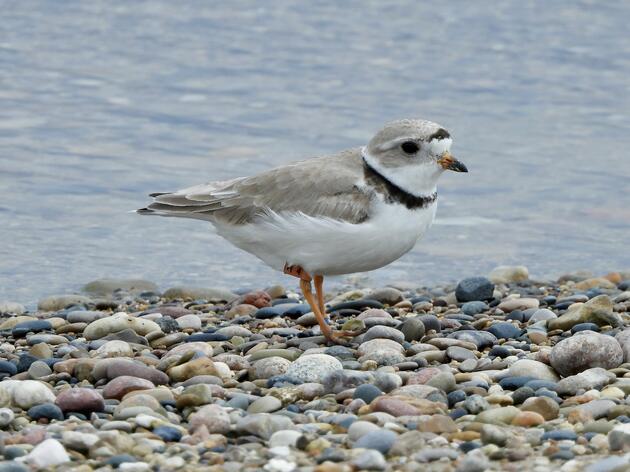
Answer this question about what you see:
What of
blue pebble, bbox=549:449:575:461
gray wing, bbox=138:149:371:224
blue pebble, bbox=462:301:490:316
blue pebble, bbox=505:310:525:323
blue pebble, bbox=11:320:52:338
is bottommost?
blue pebble, bbox=11:320:52:338

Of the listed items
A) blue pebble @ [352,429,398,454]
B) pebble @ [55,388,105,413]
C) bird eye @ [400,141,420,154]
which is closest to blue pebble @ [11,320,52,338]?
pebble @ [55,388,105,413]

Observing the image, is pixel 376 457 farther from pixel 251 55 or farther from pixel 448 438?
pixel 251 55

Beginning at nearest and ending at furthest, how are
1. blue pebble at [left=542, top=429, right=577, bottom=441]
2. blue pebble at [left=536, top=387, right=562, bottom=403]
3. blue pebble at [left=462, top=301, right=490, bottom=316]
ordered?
blue pebble at [left=542, top=429, right=577, bottom=441], blue pebble at [left=536, top=387, right=562, bottom=403], blue pebble at [left=462, top=301, right=490, bottom=316]

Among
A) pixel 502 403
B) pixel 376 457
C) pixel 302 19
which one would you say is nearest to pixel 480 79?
pixel 302 19

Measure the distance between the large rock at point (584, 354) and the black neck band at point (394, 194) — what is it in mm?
1263

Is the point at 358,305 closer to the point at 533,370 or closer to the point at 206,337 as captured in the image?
the point at 206,337

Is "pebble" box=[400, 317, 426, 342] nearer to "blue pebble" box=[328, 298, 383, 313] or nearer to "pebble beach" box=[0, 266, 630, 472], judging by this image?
"pebble beach" box=[0, 266, 630, 472]

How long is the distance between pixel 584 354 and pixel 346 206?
63.6 inches

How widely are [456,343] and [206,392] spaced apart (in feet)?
5.71

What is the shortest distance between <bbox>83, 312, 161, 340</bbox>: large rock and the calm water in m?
2.72

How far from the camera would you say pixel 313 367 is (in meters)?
6.39

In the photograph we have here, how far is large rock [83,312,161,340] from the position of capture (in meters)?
7.65

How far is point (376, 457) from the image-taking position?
16.3 ft

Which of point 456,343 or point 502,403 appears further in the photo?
point 456,343
